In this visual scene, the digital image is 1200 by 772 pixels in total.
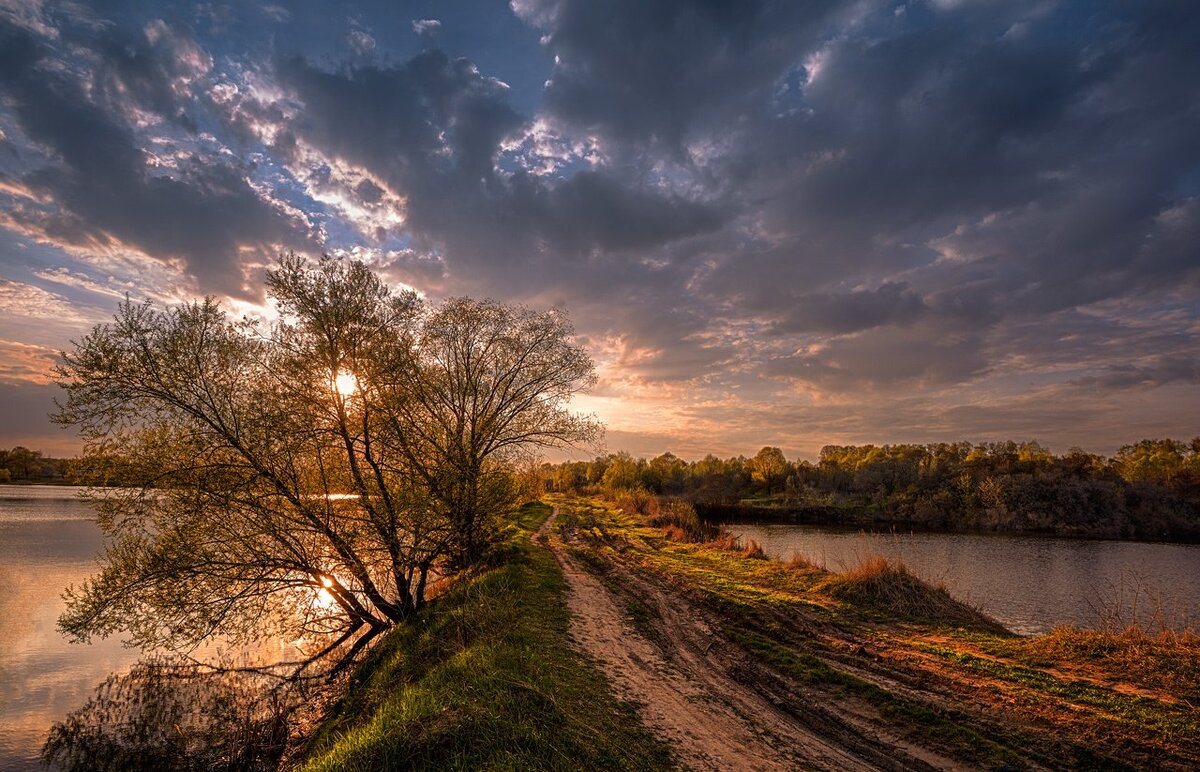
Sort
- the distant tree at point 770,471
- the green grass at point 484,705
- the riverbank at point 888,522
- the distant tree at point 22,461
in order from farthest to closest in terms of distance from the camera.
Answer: the distant tree at point 770,471 → the distant tree at point 22,461 → the riverbank at point 888,522 → the green grass at point 484,705

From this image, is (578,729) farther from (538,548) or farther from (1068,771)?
(538,548)

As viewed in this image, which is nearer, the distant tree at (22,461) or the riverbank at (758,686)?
the riverbank at (758,686)

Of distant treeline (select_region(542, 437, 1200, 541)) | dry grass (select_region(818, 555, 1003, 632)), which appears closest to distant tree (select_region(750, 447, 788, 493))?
distant treeline (select_region(542, 437, 1200, 541))

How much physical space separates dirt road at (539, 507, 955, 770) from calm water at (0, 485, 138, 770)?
439 inches

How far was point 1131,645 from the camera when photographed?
35.7 ft

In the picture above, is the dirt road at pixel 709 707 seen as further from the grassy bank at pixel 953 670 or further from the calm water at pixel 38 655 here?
the calm water at pixel 38 655

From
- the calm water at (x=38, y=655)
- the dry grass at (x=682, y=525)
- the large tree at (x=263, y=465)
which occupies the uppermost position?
the large tree at (x=263, y=465)

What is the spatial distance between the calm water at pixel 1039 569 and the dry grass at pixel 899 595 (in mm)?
2384

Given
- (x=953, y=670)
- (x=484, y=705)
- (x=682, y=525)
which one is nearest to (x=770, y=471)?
(x=682, y=525)

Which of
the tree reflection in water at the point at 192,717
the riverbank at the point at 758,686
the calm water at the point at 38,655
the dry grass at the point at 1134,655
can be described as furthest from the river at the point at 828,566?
the riverbank at the point at 758,686

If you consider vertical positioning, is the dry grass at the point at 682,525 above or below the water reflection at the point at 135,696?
above

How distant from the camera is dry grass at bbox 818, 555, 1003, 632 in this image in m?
14.7

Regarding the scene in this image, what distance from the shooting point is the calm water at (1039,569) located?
18828mm

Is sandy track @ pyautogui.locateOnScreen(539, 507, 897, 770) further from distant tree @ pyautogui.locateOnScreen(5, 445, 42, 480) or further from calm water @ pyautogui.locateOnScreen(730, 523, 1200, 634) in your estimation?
distant tree @ pyautogui.locateOnScreen(5, 445, 42, 480)
